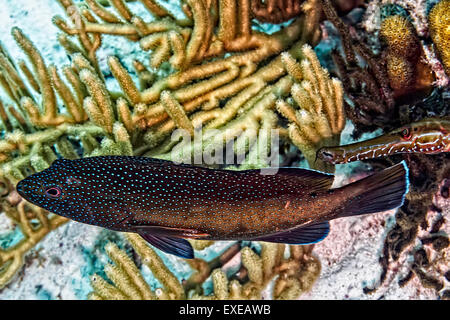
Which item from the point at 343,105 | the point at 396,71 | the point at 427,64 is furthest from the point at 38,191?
the point at 427,64

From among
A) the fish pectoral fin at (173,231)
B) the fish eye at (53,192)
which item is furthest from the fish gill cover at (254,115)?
the fish pectoral fin at (173,231)

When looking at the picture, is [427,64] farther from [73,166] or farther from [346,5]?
[73,166]

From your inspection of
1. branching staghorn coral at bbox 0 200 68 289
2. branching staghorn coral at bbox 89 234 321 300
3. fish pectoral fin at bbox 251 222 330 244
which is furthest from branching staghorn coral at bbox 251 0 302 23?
branching staghorn coral at bbox 0 200 68 289

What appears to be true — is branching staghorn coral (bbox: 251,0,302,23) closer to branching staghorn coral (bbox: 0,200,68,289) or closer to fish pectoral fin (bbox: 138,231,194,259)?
fish pectoral fin (bbox: 138,231,194,259)

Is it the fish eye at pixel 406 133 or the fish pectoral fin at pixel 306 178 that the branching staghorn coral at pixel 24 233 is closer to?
the fish pectoral fin at pixel 306 178

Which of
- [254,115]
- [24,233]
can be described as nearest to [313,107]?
[254,115]
